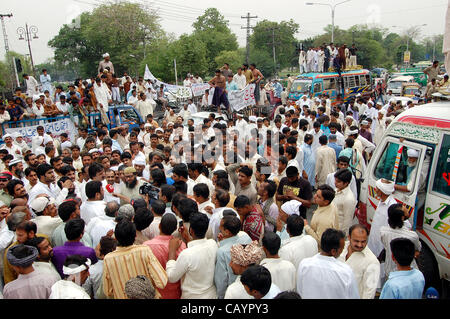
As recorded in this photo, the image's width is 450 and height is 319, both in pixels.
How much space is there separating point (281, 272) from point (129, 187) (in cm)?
315

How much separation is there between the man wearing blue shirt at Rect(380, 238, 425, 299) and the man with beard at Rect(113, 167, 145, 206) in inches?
143

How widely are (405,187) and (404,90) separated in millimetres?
19348

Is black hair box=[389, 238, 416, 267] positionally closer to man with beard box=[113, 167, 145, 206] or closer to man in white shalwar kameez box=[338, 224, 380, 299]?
man in white shalwar kameez box=[338, 224, 380, 299]

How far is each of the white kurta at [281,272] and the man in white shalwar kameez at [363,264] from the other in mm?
638

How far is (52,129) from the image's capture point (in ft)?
34.4

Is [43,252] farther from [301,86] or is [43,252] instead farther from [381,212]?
[301,86]

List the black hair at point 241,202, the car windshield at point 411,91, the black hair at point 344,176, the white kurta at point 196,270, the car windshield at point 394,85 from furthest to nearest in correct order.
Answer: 1. the car windshield at point 394,85
2. the car windshield at point 411,91
3. the black hair at point 344,176
4. the black hair at point 241,202
5. the white kurta at point 196,270

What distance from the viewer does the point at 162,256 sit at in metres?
3.62

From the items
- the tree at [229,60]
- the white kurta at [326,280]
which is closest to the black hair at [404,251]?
the white kurta at [326,280]

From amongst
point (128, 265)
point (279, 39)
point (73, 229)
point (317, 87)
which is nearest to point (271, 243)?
point (128, 265)

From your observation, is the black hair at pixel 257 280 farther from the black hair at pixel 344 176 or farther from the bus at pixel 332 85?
the bus at pixel 332 85

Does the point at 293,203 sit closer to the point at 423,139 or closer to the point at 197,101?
the point at 423,139

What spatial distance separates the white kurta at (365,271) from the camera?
3.38 m
